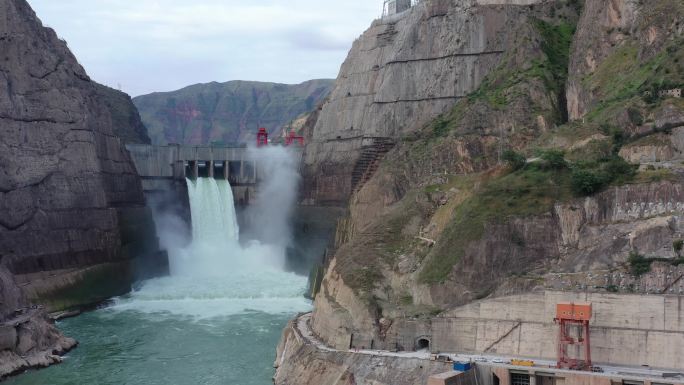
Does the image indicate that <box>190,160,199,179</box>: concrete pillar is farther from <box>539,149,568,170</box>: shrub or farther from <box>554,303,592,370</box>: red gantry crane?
<box>554,303,592,370</box>: red gantry crane

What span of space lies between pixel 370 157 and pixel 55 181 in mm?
33367

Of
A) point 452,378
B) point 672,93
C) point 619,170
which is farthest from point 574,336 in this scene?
point 672,93

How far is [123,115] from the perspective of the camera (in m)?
149

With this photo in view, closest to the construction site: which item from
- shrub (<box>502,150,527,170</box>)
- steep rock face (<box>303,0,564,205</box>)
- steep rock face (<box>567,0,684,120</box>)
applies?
shrub (<box>502,150,527,170</box>)

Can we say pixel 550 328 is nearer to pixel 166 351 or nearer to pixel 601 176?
pixel 601 176

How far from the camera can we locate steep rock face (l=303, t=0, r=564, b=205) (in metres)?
104

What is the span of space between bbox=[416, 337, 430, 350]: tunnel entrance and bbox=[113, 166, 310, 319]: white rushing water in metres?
34.5

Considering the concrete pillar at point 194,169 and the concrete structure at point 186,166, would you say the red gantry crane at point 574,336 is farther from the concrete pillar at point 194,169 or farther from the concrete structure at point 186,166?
the concrete pillar at point 194,169

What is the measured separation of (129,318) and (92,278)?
10606 mm

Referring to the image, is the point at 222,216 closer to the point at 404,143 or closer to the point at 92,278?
the point at 92,278

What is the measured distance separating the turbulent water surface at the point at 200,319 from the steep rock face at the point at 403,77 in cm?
1360

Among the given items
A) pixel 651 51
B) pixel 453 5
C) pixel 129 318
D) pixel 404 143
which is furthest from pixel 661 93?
pixel 129 318

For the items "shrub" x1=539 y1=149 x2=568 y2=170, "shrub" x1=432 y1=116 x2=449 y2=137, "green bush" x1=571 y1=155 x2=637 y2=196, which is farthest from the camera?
"shrub" x1=432 y1=116 x2=449 y2=137

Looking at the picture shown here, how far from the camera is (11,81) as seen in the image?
100625 mm
